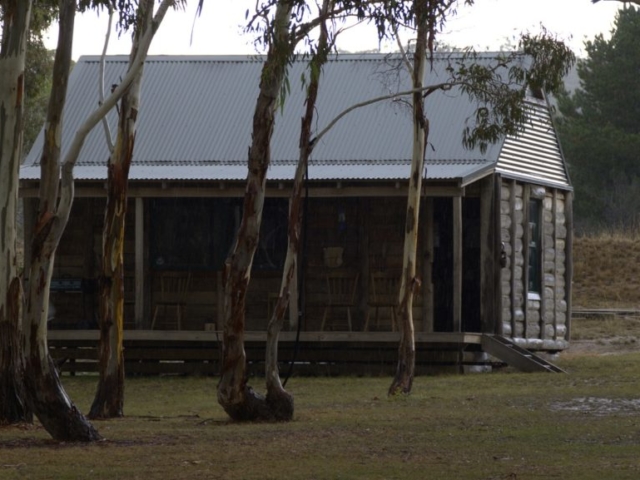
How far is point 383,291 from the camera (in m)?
22.3

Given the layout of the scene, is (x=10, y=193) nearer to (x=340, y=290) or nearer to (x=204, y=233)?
(x=204, y=233)

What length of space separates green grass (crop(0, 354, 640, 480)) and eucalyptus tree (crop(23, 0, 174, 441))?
0.91 ft

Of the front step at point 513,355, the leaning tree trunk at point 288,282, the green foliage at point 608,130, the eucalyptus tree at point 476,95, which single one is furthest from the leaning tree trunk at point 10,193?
the green foliage at point 608,130

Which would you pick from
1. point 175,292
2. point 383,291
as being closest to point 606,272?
point 383,291

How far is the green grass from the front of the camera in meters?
10.1

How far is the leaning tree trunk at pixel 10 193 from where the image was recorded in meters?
13.5

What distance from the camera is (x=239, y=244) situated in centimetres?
1369

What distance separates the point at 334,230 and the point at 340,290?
3.27 feet

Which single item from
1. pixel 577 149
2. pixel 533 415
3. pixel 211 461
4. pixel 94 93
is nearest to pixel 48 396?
pixel 211 461

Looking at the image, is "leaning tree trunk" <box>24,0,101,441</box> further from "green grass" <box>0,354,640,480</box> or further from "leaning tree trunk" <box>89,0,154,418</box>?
"leaning tree trunk" <box>89,0,154,418</box>

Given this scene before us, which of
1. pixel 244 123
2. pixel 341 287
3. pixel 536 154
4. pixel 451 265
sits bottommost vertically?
pixel 341 287

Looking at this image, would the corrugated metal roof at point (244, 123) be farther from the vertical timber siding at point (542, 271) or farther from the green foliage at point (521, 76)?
the green foliage at point (521, 76)

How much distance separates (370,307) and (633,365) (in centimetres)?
427

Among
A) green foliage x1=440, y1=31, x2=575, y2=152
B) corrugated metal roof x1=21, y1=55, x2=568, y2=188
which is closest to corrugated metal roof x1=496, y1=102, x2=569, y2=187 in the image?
corrugated metal roof x1=21, y1=55, x2=568, y2=188
